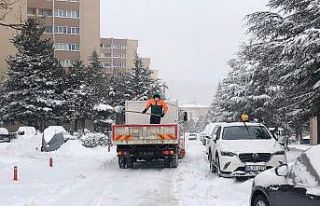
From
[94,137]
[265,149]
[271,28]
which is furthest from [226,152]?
[94,137]

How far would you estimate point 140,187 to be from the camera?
14.6 metres

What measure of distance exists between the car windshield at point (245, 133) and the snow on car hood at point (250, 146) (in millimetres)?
621

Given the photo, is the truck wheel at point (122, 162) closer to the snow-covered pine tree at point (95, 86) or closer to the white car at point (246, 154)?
the white car at point (246, 154)

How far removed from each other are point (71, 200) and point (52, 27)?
77577mm

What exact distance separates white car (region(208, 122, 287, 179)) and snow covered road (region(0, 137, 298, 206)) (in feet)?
1.36

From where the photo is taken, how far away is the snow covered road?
11906 millimetres

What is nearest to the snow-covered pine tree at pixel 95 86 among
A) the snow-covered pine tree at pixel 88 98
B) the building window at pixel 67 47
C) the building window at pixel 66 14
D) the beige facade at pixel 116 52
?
the snow-covered pine tree at pixel 88 98

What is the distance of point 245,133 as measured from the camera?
1672cm

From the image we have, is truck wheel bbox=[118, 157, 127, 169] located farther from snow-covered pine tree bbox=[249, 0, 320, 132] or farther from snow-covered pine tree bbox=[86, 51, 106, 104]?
snow-covered pine tree bbox=[86, 51, 106, 104]

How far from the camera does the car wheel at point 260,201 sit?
7.99 meters

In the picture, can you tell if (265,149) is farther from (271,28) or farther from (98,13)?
(98,13)

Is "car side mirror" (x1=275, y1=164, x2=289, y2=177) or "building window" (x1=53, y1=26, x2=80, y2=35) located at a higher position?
"building window" (x1=53, y1=26, x2=80, y2=35)

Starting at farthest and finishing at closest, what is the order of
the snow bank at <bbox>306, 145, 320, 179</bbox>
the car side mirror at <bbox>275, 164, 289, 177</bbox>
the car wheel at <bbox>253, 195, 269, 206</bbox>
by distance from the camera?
the car wheel at <bbox>253, 195, 269, 206</bbox>
the car side mirror at <bbox>275, 164, 289, 177</bbox>
the snow bank at <bbox>306, 145, 320, 179</bbox>

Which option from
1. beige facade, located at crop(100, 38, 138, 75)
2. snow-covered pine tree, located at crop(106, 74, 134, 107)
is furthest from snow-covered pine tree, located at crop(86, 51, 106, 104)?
beige facade, located at crop(100, 38, 138, 75)
